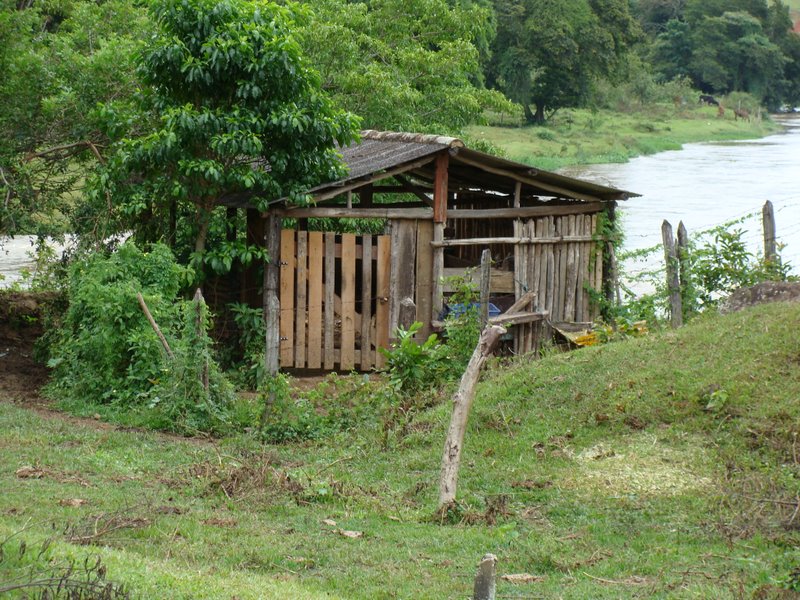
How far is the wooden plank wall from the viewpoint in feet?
43.9

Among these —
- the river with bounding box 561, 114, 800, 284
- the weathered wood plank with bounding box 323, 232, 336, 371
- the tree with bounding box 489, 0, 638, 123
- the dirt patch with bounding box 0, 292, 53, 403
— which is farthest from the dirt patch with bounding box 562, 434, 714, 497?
the tree with bounding box 489, 0, 638, 123

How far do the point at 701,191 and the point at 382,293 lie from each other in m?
22.4

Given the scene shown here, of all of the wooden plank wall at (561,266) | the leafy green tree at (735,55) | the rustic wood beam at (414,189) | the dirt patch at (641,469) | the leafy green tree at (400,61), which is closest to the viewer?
the dirt patch at (641,469)

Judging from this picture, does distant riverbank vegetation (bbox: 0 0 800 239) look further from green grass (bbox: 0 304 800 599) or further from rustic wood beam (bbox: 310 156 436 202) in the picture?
green grass (bbox: 0 304 800 599)

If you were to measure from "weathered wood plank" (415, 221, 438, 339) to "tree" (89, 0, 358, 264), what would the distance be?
1.32 metres

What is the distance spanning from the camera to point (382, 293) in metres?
12.7

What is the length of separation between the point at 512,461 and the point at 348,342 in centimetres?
471

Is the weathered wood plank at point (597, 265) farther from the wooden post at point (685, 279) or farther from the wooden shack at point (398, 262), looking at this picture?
the wooden post at point (685, 279)

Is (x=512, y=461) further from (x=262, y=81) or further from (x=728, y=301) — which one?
(x=262, y=81)

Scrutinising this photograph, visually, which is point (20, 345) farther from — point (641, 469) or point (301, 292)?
point (641, 469)

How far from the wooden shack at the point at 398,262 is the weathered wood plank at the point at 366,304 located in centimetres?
1

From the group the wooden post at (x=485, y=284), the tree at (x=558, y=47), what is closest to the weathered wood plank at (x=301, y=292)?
the wooden post at (x=485, y=284)

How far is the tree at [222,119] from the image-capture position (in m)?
11.5

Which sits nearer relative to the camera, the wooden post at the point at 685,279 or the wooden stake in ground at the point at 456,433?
the wooden stake in ground at the point at 456,433
